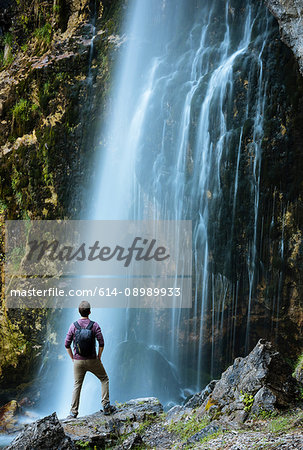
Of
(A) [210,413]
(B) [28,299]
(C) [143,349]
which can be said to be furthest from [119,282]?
(A) [210,413]

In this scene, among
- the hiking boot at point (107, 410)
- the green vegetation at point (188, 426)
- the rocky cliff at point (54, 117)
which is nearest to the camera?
the green vegetation at point (188, 426)

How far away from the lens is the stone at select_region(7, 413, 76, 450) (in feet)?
13.6

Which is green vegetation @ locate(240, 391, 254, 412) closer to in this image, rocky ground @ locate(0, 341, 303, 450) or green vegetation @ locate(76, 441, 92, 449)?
rocky ground @ locate(0, 341, 303, 450)

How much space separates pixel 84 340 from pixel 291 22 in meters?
8.68

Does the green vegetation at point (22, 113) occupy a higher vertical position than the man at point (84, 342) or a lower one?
higher

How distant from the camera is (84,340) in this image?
4.96 meters

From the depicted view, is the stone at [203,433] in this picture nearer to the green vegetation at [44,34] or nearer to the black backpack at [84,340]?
the black backpack at [84,340]

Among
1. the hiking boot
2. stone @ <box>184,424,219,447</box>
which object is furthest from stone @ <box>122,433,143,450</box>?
the hiking boot

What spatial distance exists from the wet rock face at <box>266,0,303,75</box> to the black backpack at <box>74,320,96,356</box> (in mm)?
7896

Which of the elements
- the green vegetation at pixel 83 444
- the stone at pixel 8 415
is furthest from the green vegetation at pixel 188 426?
the stone at pixel 8 415

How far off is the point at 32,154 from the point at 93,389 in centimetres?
748

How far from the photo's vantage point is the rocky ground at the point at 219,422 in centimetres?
401

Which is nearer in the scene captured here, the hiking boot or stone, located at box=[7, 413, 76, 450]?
stone, located at box=[7, 413, 76, 450]

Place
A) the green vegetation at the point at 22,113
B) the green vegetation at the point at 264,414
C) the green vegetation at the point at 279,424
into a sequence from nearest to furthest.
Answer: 1. the green vegetation at the point at 279,424
2. the green vegetation at the point at 264,414
3. the green vegetation at the point at 22,113
